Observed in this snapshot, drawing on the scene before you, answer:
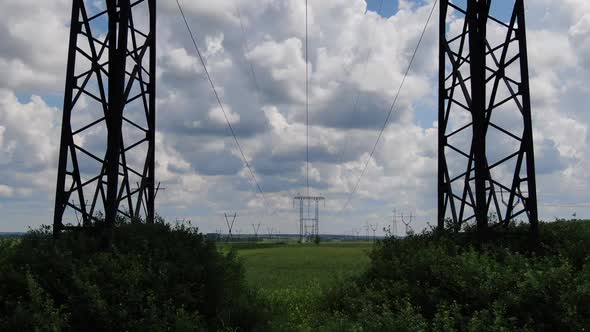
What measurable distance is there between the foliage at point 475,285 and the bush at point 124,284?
2735 millimetres

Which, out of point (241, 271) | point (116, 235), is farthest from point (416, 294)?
point (116, 235)

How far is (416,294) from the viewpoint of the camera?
44.0 feet

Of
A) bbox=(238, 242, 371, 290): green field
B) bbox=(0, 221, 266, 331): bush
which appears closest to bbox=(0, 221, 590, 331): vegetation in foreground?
bbox=(0, 221, 266, 331): bush

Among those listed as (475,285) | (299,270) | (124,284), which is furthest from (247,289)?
(299,270)

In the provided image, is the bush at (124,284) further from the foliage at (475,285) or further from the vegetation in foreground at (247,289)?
the foliage at (475,285)

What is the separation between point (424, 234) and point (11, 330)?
33.0 feet

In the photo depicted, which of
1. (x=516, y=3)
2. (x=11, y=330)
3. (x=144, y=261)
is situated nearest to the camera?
(x=11, y=330)

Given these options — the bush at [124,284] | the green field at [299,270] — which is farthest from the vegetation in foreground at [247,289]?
the green field at [299,270]

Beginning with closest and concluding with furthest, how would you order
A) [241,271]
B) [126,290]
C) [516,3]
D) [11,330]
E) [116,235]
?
[11,330] < [126,290] < [116,235] < [241,271] < [516,3]

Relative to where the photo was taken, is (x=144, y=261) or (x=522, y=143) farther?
(x=522, y=143)

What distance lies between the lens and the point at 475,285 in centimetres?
1271

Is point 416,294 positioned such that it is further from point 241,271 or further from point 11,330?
point 11,330

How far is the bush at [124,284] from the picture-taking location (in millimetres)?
11508

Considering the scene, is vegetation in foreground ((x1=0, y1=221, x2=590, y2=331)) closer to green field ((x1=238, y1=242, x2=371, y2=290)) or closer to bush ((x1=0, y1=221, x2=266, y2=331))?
bush ((x1=0, y1=221, x2=266, y2=331))
